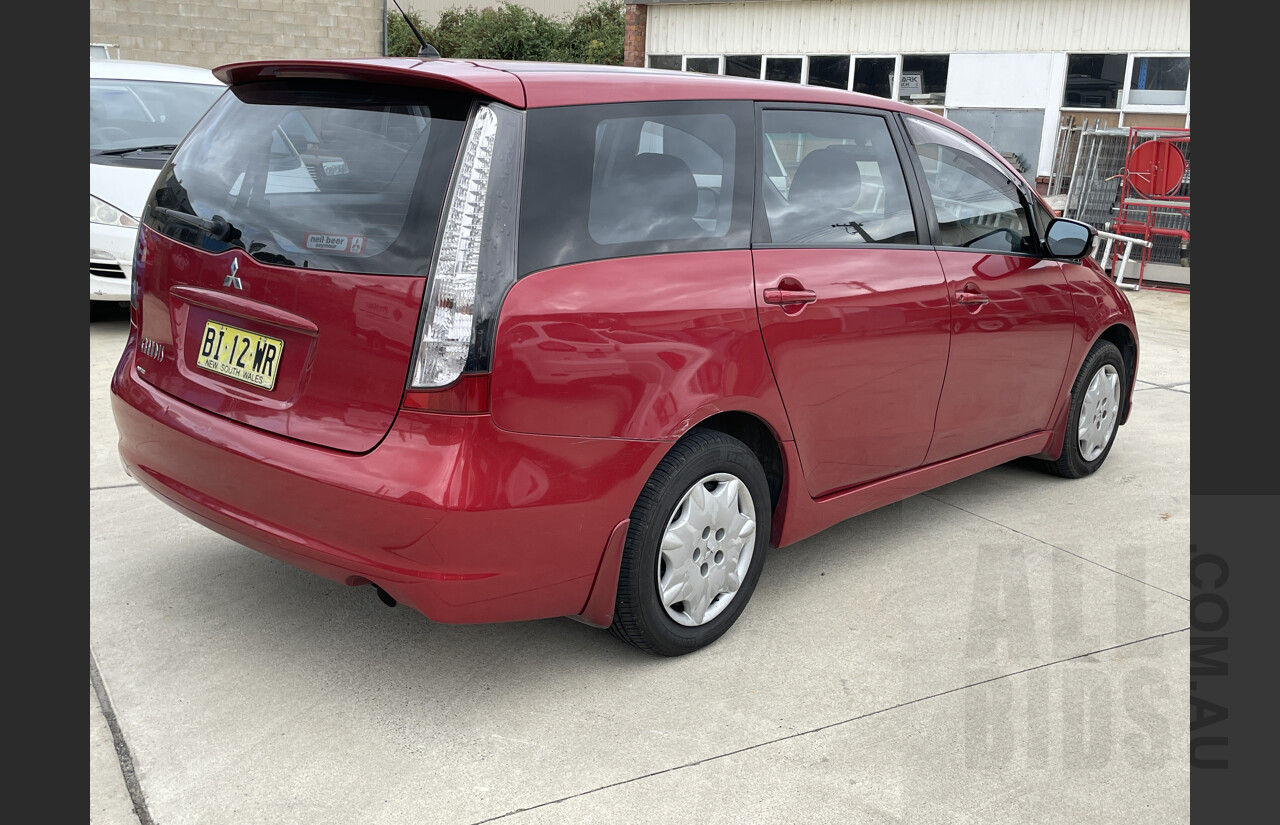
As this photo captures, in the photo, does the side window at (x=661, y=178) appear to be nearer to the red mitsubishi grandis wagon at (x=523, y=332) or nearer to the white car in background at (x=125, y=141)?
the red mitsubishi grandis wagon at (x=523, y=332)

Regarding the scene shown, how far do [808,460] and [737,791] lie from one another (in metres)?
1.18

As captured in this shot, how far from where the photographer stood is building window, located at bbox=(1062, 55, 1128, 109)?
53.3ft

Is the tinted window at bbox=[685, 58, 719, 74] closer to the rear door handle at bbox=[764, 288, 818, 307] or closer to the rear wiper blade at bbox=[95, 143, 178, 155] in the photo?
the rear wiper blade at bbox=[95, 143, 178, 155]

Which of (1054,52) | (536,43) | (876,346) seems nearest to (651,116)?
(876,346)

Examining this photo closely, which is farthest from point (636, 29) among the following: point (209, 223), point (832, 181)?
point (209, 223)

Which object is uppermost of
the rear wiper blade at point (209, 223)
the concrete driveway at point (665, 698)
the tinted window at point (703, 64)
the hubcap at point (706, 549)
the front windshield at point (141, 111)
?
the tinted window at point (703, 64)

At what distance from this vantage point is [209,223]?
298cm

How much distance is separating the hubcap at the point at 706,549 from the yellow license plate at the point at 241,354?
1.15 meters

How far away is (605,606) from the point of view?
2963mm

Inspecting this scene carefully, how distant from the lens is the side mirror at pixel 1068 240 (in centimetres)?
438

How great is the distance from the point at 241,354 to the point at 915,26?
17187mm


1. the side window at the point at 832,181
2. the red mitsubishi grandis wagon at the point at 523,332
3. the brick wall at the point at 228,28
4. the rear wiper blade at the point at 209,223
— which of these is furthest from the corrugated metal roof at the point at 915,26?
the rear wiper blade at the point at 209,223

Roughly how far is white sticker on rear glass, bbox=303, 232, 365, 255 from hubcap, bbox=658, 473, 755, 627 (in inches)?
43.4

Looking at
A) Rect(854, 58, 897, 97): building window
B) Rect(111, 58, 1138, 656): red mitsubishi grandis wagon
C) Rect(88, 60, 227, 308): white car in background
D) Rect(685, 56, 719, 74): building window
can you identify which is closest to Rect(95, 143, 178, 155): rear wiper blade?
Rect(88, 60, 227, 308): white car in background
